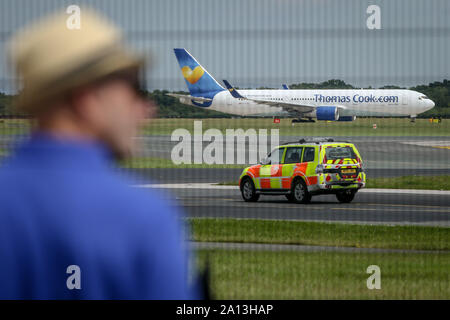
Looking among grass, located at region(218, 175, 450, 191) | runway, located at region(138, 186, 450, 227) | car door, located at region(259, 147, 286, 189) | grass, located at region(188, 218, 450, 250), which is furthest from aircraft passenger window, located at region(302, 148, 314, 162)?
grass, located at region(188, 218, 450, 250)

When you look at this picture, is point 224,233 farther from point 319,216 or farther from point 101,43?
→ point 101,43

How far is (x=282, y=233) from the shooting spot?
50.4 ft

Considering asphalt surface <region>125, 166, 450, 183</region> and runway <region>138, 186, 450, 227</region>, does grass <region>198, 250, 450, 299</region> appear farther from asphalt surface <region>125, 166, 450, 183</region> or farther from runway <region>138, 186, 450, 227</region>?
asphalt surface <region>125, 166, 450, 183</region>

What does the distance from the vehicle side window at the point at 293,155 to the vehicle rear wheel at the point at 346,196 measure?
143cm

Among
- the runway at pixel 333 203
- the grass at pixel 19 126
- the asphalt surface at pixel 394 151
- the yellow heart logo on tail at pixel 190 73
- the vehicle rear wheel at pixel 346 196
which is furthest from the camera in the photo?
the asphalt surface at pixel 394 151

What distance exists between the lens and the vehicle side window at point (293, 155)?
23.6 meters

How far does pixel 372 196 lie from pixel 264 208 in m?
4.88

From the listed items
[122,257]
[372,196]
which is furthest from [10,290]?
[372,196]

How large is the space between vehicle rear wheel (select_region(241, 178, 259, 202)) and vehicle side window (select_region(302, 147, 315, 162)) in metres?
1.76

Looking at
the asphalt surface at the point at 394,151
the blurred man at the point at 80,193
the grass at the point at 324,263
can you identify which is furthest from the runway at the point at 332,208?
the blurred man at the point at 80,193

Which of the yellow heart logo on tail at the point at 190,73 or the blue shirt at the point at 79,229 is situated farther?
the yellow heart logo on tail at the point at 190,73

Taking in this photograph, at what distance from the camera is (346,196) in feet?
77.0

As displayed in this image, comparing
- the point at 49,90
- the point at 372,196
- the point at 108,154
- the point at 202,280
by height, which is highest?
the point at 49,90

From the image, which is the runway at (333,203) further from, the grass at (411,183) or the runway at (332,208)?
the grass at (411,183)
